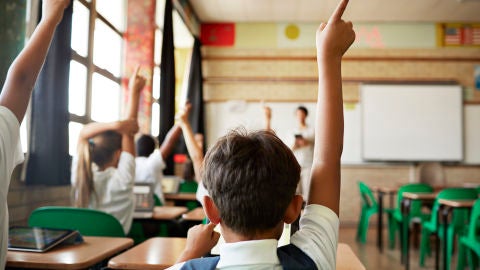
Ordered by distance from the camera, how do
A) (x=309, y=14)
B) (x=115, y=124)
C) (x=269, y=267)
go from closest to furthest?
(x=269, y=267), (x=115, y=124), (x=309, y=14)

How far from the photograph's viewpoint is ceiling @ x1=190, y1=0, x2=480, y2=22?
716cm

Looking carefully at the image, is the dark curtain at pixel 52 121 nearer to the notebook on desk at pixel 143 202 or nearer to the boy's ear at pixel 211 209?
the notebook on desk at pixel 143 202

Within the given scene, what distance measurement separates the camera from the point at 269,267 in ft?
2.64

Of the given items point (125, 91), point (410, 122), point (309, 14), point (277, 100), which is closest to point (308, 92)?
point (277, 100)

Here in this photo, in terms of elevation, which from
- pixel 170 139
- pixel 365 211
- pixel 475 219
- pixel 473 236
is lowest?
pixel 365 211

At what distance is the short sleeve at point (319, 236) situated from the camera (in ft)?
2.71

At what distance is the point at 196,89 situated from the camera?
306 inches

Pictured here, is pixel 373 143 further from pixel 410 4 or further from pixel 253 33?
pixel 253 33

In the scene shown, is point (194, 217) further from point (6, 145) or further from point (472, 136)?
point (472, 136)

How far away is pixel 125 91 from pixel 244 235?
4.66 meters

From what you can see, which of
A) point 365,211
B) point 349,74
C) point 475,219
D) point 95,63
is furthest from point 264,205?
point 349,74

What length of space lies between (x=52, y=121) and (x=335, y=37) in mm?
2592

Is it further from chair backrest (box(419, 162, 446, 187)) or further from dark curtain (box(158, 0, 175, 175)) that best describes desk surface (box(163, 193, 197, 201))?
chair backrest (box(419, 162, 446, 187))

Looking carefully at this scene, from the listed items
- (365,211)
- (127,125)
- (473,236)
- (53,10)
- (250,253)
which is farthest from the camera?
(365,211)
